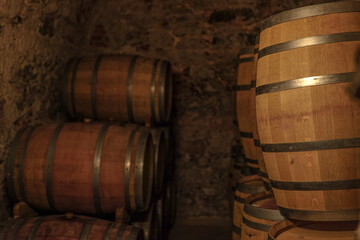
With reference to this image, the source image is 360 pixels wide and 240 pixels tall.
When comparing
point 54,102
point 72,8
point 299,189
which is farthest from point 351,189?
point 72,8

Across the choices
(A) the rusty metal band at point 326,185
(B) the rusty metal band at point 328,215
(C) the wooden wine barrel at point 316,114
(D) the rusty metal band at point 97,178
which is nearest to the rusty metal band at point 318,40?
(C) the wooden wine barrel at point 316,114

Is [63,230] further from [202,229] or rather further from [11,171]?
[202,229]

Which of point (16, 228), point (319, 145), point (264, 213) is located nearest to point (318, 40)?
point (319, 145)

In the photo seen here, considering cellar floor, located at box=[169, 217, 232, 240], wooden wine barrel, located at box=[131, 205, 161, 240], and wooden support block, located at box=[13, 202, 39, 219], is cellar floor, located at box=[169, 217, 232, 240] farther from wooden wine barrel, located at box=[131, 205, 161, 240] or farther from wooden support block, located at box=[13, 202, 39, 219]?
wooden support block, located at box=[13, 202, 39, 219]

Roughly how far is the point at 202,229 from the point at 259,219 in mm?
3007

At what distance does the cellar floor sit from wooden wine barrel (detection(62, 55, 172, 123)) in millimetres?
1485

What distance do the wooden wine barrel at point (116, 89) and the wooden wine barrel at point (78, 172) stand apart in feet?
2.83

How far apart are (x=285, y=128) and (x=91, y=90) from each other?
263 centimetres

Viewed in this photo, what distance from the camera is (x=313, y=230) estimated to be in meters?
1.80

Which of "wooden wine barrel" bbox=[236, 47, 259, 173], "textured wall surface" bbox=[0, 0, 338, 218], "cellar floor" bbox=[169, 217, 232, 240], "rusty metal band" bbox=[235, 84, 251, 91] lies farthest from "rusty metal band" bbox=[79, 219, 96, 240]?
"textured wall surface" bbox=[0, 0, 338, 218]

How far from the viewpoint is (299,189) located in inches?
69.1

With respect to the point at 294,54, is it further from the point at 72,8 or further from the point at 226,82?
the point at 226,82

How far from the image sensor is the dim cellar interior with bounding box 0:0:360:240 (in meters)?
1.71

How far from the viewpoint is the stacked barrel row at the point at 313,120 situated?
5.47 ft
